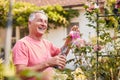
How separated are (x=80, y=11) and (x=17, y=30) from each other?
298 centimetres

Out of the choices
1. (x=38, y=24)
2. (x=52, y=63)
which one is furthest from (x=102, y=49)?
(x=52, y=63)

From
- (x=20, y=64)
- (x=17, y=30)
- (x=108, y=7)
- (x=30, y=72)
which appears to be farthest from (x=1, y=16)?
(x=30, y=72)

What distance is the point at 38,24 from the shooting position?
2.94 meters

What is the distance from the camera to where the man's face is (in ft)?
9.53

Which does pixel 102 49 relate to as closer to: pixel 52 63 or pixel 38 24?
pixel 38 24

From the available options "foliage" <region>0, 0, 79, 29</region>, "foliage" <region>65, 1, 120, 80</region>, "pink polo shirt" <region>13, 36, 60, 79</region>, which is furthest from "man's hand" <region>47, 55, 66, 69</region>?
"foliage" <region>0, 0, 79, 29</region>

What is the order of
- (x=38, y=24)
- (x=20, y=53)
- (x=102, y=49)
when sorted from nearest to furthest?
(x=20, y=53) < (x=38, y=24) < (x=102, y=49)

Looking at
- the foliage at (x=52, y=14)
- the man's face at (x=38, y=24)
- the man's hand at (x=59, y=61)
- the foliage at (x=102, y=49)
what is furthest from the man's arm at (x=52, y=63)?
the foliage at (x=52, y=14)

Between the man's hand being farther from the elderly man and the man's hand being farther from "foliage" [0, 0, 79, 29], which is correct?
"foliage" [0, 0, 79, 29]

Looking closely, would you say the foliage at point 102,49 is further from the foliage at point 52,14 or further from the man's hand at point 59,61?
the foliage at point 52,14

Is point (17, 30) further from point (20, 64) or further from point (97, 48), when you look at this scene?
point (20, 64)

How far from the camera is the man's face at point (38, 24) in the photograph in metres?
2.91

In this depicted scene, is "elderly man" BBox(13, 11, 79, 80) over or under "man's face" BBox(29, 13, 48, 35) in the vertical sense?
under

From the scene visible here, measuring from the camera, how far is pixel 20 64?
8.95 ft
